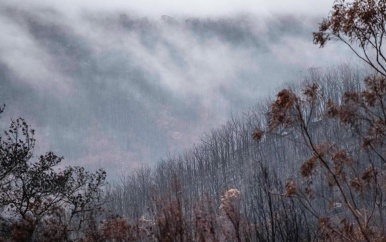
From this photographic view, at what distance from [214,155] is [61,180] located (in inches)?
1846

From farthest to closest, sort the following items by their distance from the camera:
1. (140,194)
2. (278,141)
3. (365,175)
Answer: (140,194) < (278,141) < (365,175)

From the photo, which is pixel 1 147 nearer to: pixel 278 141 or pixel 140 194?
pixel 278 141

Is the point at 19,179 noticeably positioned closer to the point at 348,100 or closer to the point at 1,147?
the point at 1,147

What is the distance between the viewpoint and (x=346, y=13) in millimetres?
8195

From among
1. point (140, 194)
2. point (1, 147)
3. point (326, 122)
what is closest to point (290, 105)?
point (1, 147)

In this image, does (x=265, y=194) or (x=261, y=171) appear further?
(x=261, y=171)

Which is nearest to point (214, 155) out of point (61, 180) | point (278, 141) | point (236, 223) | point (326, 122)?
point (278, 141)

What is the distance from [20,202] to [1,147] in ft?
7.82

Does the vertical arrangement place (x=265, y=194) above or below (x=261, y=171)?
below

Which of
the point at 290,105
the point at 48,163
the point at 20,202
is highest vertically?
the point at 48,163

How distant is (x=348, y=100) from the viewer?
9.30 m

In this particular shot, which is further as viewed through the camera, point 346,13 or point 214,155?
point 214,155

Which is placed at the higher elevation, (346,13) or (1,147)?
(1,147)

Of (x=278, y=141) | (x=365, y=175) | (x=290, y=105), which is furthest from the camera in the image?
(x=278, y=141)
